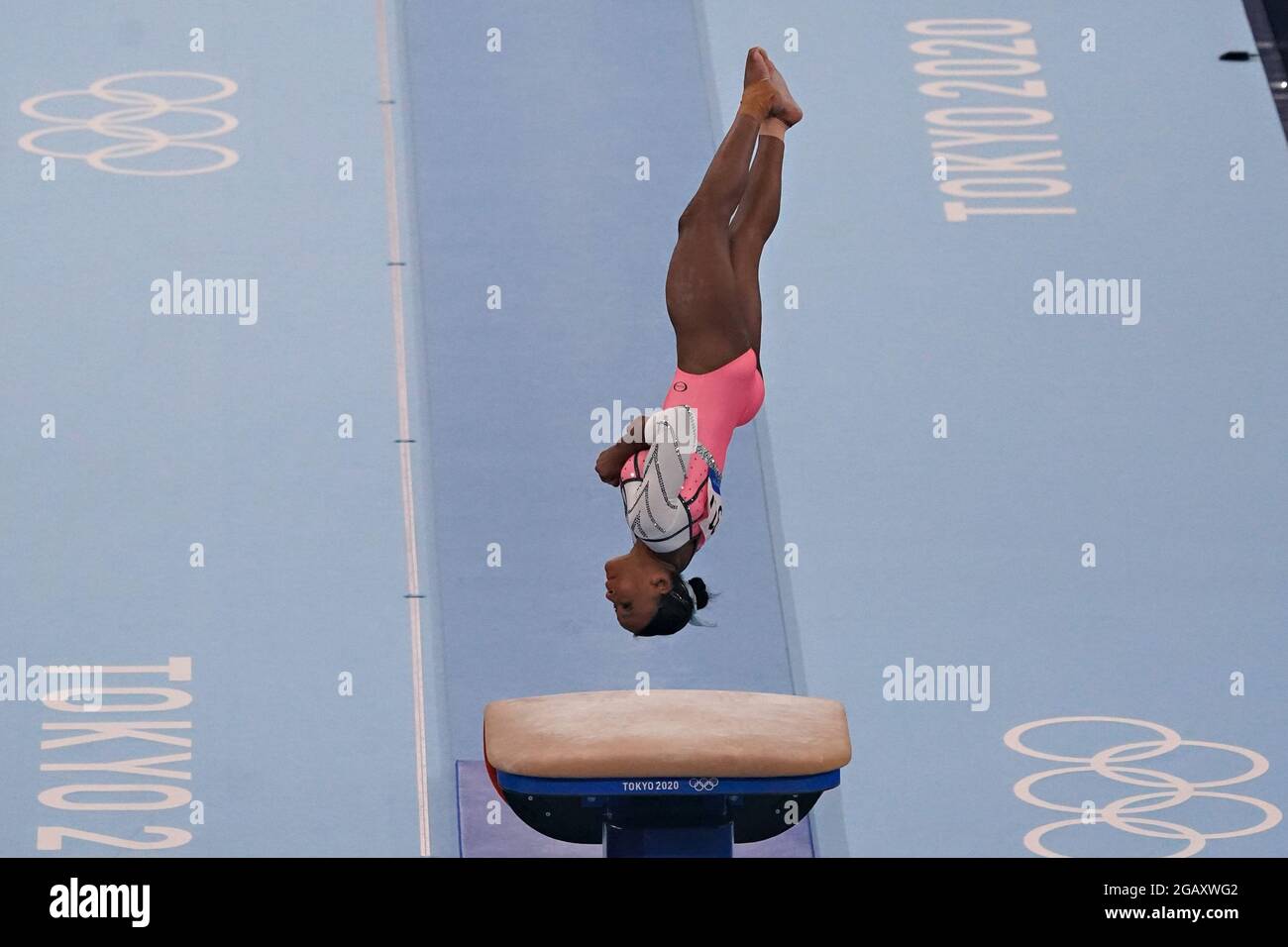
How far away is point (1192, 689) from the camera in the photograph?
6.20 metres

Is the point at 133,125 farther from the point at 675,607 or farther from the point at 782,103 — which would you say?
the point at 675,607

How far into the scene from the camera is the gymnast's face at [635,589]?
4902mm

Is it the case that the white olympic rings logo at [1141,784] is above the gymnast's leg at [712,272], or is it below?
below

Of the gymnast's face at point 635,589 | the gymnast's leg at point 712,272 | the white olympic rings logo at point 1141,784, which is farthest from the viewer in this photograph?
the white olympic rings logo at point 1141,784

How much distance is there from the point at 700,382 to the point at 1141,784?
81.3 inches

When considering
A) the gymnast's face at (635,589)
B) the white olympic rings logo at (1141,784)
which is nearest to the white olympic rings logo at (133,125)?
the gymnast's face at (635,589)

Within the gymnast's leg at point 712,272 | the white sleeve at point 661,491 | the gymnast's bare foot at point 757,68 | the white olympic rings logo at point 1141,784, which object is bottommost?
the white olympic rings logo at point 1141,784

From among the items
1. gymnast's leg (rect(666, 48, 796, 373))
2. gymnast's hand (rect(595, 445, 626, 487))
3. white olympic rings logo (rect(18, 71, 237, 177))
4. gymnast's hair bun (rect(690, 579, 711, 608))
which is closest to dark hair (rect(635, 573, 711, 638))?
gymnast's hair bun (rect(690, 579, 711, 608))

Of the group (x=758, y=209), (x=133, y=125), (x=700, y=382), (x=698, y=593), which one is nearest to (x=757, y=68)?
(x=758, y=209)

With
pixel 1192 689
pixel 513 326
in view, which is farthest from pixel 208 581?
pixel 1192 689

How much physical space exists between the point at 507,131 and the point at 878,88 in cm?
182

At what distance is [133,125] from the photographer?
811 cm

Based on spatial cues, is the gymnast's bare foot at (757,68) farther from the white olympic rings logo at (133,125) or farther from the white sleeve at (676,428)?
the white olympic rings logo at (133,125)
